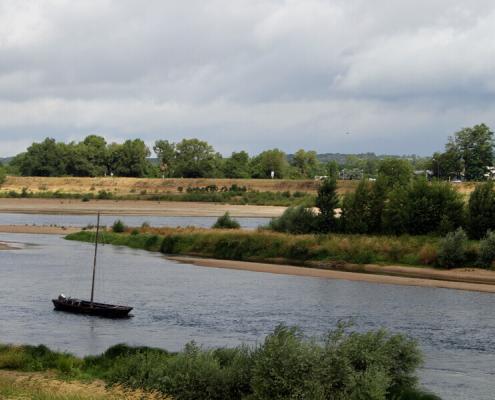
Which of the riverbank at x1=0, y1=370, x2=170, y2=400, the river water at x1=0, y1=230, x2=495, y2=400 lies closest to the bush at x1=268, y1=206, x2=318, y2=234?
the river water at x1=0, y1=230, x2=495, y2=400

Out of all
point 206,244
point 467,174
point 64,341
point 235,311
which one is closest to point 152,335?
point 64,341

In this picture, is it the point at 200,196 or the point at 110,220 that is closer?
the point at 110,220

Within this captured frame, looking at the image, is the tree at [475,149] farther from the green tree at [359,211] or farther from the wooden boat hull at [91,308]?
the wooden boat hull at [91,308]

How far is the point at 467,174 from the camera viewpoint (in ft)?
624

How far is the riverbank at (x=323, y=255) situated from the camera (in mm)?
71250

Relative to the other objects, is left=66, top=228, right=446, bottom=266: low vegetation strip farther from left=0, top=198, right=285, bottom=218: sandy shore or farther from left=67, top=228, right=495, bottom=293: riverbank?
left=0, top=198, right=285, bottom=218: sandy shore

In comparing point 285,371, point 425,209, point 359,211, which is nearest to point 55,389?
point 285,371

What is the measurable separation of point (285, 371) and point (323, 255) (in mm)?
56064

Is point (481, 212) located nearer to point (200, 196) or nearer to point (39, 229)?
point (39, 229)

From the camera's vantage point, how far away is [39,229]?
11431 centimetres

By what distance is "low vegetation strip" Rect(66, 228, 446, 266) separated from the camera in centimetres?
7919

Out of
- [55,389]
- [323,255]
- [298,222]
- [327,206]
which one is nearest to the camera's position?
[55,389]

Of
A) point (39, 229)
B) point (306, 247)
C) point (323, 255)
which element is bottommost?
point (39, 229)

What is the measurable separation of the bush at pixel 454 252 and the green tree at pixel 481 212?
6649mm
